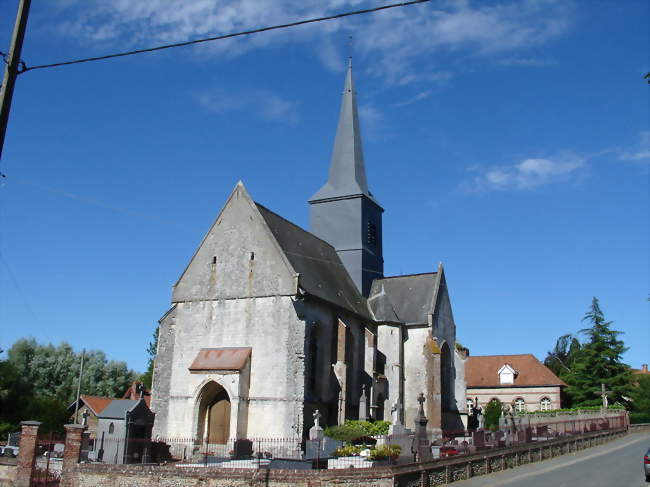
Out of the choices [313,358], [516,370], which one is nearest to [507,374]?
[516,370]

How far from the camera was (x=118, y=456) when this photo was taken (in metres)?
22.8

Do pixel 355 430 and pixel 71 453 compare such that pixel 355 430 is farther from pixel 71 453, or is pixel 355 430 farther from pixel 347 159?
pixel 347 159

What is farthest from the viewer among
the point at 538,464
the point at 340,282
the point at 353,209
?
the point at 353,209

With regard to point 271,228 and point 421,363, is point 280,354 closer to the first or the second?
point 271,228

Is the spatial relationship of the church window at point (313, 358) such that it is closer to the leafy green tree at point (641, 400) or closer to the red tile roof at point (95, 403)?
the red tile roof at point (95, 403)

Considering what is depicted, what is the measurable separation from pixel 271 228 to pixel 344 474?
1604 centimetres

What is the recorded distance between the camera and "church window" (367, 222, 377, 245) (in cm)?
3968

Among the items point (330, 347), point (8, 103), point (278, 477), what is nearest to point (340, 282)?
point (330, 347)

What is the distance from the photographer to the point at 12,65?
32.1 ft

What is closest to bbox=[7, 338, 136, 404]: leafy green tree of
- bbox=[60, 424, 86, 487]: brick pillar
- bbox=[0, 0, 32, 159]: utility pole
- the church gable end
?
the church gable end

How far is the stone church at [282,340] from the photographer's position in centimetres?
2758

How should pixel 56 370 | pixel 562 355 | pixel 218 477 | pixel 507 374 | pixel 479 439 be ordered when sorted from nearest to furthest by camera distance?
pixel 218 477
pixel 479 439
pixel 56 370
pixel 507 374
pixel 562 355

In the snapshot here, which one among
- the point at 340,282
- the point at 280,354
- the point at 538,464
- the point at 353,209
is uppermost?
the point at 353,209

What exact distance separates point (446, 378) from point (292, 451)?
15.7 metres
